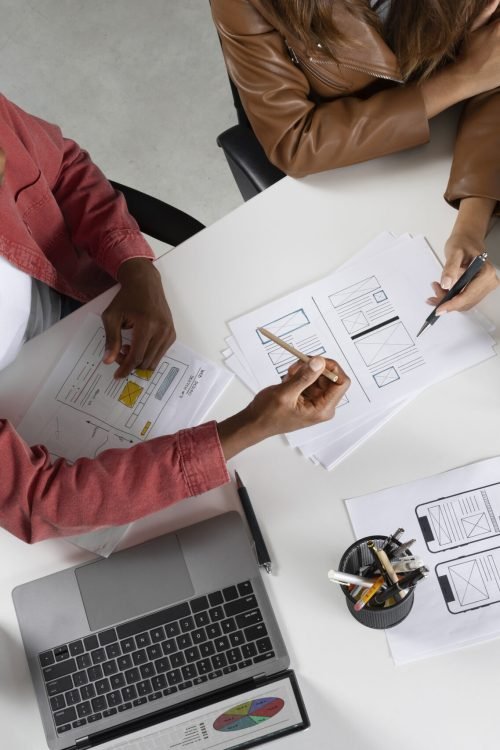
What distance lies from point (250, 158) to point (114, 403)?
55 cm

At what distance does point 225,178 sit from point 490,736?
1732 millimetres

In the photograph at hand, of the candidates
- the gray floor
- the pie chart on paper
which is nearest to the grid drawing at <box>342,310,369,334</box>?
the pie chart on paper

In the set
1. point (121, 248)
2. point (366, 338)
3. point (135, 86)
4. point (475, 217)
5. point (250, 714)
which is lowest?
point (250, 714)

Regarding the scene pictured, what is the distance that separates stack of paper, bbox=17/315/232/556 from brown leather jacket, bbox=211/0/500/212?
39 cm

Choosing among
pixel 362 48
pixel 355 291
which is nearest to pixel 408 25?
pixel 362 48

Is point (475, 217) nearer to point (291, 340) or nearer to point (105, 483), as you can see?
point (291, 340)

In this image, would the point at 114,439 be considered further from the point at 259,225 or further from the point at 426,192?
the point at 426,192

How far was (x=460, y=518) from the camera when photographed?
104cm

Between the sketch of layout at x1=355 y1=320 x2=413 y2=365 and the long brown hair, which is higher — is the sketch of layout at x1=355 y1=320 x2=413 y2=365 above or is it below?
below

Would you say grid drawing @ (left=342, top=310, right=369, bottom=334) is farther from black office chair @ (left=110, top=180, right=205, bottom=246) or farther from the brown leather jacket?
black office chair @ (left=110, top=180, right=205, bottom=246)

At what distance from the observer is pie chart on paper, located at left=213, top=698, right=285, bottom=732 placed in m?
1.01

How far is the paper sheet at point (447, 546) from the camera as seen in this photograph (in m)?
1.00

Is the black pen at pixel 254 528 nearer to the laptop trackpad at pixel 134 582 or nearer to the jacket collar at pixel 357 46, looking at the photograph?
the laptop trackpad at pixel 134 582

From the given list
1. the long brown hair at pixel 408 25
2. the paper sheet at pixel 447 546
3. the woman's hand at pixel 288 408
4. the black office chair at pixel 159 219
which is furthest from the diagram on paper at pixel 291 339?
the long brown hair at pixel 408 25
